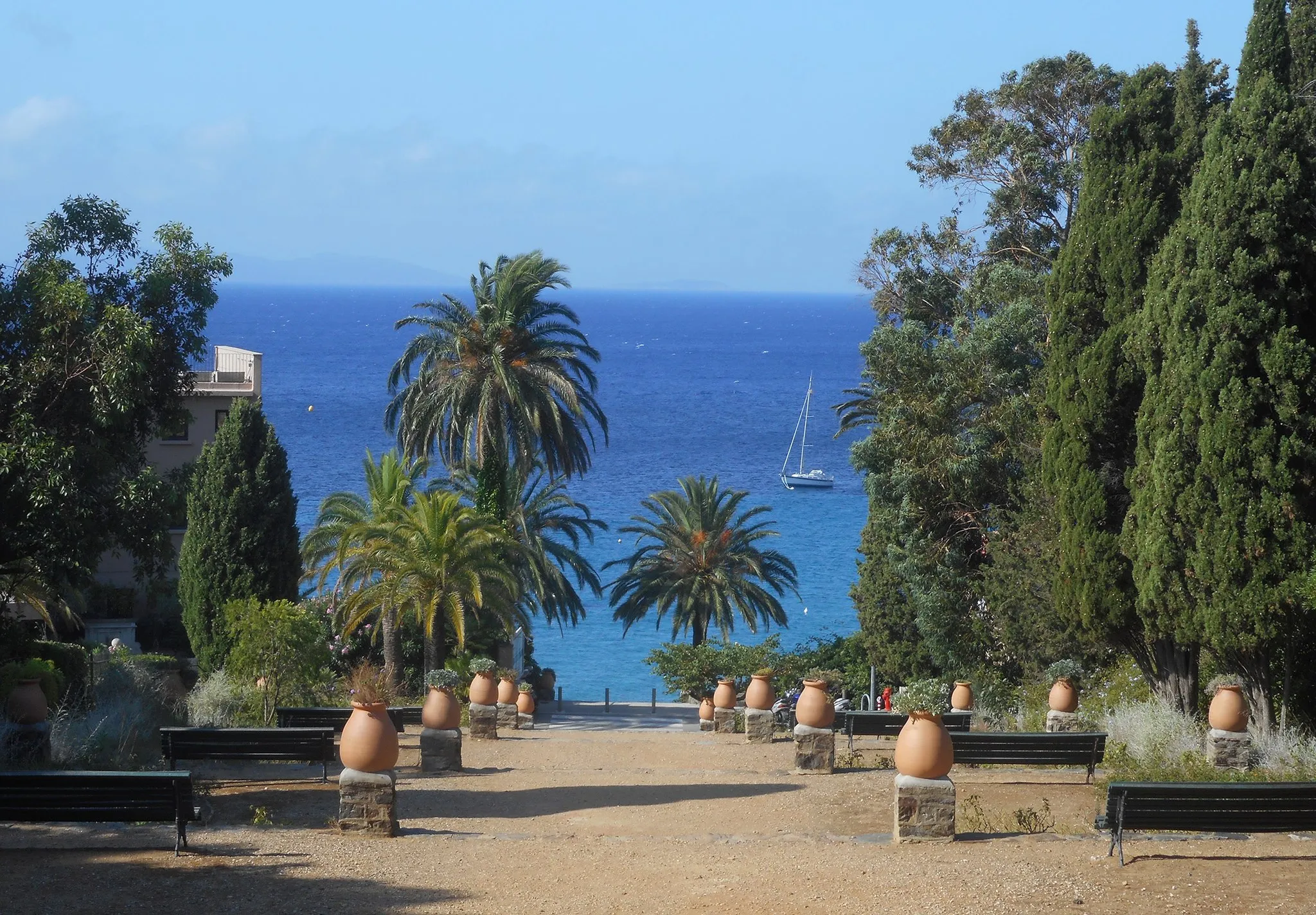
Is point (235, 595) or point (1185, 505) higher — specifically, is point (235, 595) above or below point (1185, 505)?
below

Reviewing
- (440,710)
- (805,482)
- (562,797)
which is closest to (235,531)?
(440,710)

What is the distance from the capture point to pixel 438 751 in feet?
48.9

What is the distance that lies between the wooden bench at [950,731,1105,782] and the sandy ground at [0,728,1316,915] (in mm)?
311

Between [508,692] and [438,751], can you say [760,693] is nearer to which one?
[438,751]

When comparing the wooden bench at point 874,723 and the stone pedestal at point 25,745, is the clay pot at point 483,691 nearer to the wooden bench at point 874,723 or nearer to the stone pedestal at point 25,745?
the wooden bench at point 874,723

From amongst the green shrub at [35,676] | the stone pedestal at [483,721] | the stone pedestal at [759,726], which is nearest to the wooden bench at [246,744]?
the green shrub at [35,676]

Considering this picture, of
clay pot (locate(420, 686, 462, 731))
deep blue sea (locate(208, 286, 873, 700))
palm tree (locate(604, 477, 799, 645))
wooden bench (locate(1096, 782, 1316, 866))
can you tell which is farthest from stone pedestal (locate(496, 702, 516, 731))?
palm tree (locate(604, 477, 799, 645))

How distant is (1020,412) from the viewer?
2436 cm

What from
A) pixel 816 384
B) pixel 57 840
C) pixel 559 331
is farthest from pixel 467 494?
pixel 816 384

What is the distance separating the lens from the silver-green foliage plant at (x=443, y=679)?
589 inches

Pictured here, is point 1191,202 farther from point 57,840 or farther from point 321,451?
point 321,451

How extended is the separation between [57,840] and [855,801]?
710cm

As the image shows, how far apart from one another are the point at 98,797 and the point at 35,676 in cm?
635

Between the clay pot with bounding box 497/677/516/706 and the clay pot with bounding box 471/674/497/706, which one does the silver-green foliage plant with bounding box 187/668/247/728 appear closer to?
the clay pot with bounding box 471/674/497/706
